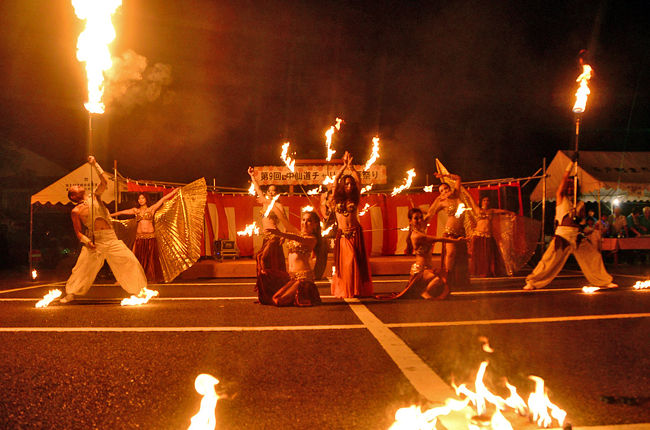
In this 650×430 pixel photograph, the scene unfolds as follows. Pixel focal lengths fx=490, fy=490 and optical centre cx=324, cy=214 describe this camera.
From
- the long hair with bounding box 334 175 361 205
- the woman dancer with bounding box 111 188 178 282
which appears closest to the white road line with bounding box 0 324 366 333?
the long hair with bounding box 334 175 361 205

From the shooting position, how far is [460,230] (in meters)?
9.64

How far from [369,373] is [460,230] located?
638cm

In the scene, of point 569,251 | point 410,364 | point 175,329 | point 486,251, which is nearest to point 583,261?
point 569,251

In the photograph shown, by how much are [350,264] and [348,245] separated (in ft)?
1.03

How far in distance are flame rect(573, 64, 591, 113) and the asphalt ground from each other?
3.51 meters

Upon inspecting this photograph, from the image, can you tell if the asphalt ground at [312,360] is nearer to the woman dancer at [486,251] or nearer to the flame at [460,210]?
the flame at [460,210]

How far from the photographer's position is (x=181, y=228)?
1115cm

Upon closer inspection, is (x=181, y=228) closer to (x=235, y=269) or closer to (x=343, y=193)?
(x=235, y=269)

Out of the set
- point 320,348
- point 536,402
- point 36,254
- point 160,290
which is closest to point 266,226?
point 160,290

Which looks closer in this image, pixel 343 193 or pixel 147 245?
pixel 343 193

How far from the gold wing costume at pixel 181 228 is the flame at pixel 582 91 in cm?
775

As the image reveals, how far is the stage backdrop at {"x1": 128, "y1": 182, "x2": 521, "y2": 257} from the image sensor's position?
A: 1598cm

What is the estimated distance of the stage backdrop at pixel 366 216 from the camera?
16.0 metres

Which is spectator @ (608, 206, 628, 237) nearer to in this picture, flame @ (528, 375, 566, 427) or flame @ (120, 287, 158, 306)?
flame @ (120, 287, 158, 306)
